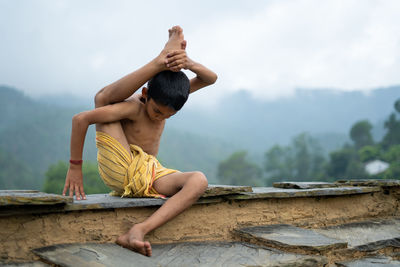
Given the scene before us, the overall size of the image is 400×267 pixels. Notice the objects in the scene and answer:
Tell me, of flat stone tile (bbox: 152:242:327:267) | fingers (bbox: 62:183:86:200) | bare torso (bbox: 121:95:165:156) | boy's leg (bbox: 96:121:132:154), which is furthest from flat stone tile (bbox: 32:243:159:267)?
bare torso (bbox: 121:95:165:156)

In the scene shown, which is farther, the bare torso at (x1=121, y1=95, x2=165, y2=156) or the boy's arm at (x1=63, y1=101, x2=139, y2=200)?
the bare torso at (x1=121, y1=95, x2=165, y2=156)

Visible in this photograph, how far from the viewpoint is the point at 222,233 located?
7.52 ft

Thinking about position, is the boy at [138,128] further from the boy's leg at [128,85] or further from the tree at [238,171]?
the tree at [238,171]

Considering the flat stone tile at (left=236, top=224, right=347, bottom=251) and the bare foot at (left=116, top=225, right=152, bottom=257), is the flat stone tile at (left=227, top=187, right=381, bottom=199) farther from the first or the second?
the bare foot at (left=116, top=225, right=152, bottom=257)

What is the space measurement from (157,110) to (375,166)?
4330 cm

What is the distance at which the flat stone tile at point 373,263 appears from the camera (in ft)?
6.69

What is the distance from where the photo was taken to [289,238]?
2.12m

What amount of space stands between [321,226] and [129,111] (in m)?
1.53

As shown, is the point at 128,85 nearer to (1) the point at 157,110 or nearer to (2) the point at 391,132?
(1) the point at 157,110

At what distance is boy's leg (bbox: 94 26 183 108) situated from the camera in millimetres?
2152

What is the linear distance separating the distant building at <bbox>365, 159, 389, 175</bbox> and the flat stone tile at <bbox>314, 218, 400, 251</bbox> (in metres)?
39.9

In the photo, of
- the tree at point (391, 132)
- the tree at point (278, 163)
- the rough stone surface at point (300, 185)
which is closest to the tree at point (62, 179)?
the tree at point (278, 163)

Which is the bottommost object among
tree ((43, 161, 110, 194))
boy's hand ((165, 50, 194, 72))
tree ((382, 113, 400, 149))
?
boy's hand ((165, 50, 194, 72))

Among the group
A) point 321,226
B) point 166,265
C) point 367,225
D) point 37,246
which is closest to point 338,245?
point 321,226
